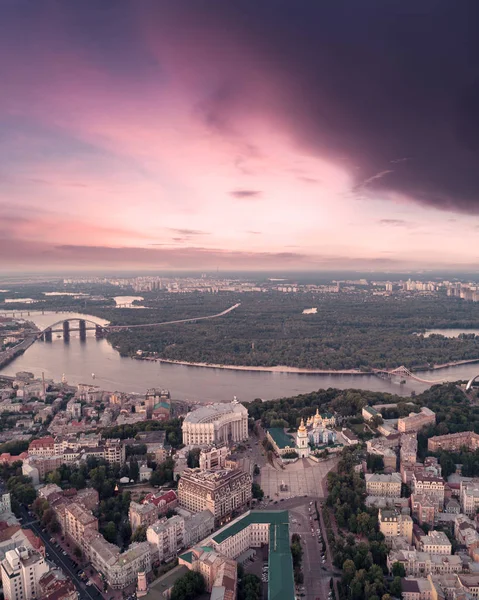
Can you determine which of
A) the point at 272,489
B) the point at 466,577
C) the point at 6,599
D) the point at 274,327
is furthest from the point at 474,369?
the point at 6,599

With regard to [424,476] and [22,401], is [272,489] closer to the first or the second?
[424,476]

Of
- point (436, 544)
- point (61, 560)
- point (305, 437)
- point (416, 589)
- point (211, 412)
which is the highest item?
point (211, 412)

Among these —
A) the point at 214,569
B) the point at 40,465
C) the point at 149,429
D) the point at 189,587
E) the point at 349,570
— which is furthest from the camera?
the point at 149,429

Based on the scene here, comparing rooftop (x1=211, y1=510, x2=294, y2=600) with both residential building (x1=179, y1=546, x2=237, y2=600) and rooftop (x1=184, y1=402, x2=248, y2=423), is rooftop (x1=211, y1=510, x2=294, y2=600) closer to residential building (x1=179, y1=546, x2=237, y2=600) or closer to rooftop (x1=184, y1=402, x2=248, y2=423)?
residential building (x1=179, y1=546, x2=237, y2=600)

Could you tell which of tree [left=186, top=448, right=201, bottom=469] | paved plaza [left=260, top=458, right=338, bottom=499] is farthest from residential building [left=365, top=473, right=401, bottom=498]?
tree [left=186, top=448, right=201, bottom=469]

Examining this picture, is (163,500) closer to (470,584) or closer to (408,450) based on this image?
(470,584)

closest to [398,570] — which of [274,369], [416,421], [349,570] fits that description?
[349,570]

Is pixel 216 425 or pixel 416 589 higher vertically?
pixel 216 425
